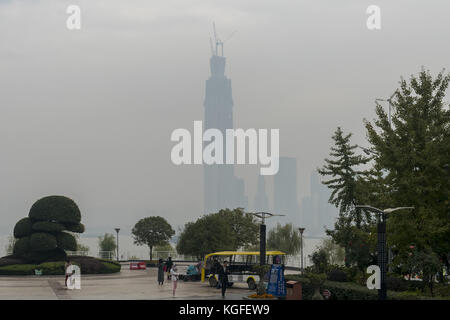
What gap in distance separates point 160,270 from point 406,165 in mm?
17412

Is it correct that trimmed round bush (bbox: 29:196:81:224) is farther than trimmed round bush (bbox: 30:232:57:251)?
Yes

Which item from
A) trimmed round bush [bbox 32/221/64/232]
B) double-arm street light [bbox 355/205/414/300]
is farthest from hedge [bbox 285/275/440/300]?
trimmed round bush [bbox 32/221/64/232]

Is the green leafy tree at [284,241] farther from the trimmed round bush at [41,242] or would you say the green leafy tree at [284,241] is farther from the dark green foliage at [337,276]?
the dark green foliage at [337,276]

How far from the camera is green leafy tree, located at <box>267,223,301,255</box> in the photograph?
80750mm

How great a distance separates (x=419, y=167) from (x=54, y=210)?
99.9 feet

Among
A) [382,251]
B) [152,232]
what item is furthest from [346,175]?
[152,232]

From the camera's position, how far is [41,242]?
4772cm

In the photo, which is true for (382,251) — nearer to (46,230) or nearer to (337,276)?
(337,276)

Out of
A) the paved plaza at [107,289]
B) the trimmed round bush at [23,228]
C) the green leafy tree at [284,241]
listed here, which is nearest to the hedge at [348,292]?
the paved plaza at [107,289]

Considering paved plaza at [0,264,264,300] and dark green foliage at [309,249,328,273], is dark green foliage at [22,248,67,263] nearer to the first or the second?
paved plaza at [0,264,264,300]
